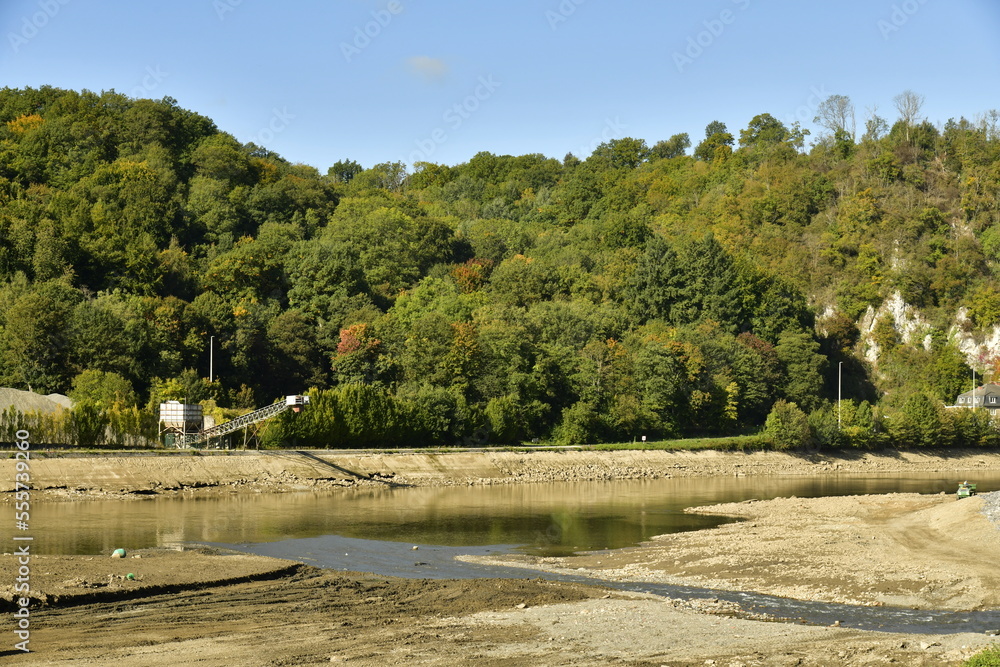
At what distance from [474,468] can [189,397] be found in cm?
2440

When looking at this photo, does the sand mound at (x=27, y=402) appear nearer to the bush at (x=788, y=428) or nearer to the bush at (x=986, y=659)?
the bush at (x=986, y=659)

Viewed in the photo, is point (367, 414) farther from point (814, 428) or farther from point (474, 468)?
point (814, 428)

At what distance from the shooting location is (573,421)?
96.4 metres

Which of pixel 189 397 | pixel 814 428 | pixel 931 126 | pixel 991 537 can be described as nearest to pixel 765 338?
pixel 814 428

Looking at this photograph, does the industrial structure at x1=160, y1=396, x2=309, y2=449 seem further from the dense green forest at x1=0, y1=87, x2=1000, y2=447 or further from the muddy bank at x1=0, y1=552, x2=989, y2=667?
the muddy bank at x1=0, y1=552, x2=989, y2=667

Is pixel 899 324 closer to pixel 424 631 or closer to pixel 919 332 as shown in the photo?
pixel 919 332

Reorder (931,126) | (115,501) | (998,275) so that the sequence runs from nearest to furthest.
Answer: (115,501), (998,275), (931,126)

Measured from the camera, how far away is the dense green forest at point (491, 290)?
8812 cm

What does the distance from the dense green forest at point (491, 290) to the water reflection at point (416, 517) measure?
17.9 m

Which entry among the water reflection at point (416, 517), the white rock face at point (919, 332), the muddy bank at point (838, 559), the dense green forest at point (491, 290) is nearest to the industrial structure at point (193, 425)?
the dense green forest at point (491, 290)

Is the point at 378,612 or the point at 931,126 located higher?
the point at 931,126

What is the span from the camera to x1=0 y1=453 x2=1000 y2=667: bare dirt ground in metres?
23.0

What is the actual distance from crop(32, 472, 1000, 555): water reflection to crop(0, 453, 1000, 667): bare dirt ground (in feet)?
15.1

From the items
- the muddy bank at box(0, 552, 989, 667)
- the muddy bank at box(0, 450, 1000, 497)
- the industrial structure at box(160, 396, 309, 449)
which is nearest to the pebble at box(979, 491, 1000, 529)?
the muddy bank at box(0, 552, 989, 667)
